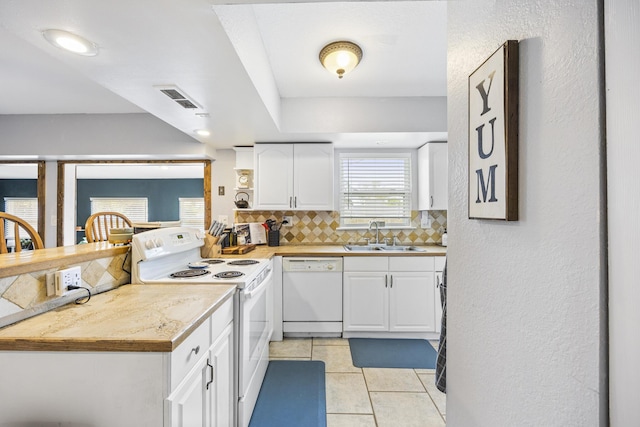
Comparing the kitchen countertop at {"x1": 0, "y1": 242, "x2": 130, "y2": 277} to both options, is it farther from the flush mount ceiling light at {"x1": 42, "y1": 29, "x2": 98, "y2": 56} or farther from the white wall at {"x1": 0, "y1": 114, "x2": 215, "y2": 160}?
the white wall at {"x1": 0, "y1": 114, "x2": 215, "y2": 160}

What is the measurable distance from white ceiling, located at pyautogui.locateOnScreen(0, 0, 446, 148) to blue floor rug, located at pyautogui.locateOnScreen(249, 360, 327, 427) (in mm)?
2165

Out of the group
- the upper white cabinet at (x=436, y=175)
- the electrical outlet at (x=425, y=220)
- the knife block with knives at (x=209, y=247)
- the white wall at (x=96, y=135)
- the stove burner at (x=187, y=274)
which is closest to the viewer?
the stove burner at (x=187, y=274)

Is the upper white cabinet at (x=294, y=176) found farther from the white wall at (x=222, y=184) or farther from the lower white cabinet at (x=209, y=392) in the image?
the lower white cabinet at (x=209, y=392)

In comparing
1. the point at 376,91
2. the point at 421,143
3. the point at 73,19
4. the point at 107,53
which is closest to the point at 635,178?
the point at 73,19

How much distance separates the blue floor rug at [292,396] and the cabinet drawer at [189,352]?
3.07ft

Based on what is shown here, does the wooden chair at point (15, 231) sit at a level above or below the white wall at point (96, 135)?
below

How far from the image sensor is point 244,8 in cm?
140

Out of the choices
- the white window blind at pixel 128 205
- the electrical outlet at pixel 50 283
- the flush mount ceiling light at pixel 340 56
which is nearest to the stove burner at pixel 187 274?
the electrical outlet at pixel 50 283

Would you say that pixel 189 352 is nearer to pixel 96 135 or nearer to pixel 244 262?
pixel 244 262

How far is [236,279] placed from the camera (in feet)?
5.88

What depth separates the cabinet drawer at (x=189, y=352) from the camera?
0.97m

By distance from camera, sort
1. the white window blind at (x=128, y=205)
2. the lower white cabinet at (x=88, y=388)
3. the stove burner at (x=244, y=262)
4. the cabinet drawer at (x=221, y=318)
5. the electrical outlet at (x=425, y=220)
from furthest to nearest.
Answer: the white window blind at (x=128, y=205) < the electrical outlet at (x=425, y=220) < the stove burner at (x=244, y=262) < the cabinet drawer at (x=221, y=318) < the lower white cabinet at (x=88, y=388)

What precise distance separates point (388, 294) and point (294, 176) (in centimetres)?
164

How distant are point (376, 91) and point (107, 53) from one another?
7.09ft
